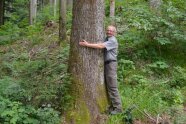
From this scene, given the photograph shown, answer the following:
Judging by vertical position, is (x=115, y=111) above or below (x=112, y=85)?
below

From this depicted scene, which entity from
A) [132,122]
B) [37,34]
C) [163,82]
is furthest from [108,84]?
[37,34]

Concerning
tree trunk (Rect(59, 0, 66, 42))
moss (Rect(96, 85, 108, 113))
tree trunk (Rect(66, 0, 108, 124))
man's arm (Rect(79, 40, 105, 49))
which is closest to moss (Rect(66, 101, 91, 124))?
tree trunk (Rect(66, 0, 108, 124))

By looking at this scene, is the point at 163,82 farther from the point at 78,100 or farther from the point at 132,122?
the point at 78,100

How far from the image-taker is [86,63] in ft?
23.0

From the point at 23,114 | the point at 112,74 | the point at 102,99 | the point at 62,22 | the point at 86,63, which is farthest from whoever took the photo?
the point at 62,22

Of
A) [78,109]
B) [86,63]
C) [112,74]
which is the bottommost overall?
[78,109]

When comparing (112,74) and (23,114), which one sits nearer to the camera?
(23,114)

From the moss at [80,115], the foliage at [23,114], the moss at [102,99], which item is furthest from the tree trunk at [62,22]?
the foliage at [23,114]

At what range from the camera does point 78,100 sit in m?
7.02

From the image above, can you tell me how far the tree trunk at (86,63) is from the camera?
22.8ft

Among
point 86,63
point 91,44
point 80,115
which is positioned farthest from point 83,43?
point 80,115

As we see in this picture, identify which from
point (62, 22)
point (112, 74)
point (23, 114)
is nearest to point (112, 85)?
point (112, 74)

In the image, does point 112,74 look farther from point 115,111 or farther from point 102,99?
point 115,111

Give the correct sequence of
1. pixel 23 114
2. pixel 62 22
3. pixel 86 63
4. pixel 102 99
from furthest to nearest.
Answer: pixel 62 22 → pixel 102 99 → pixel 86 63 → pixel 23 114
